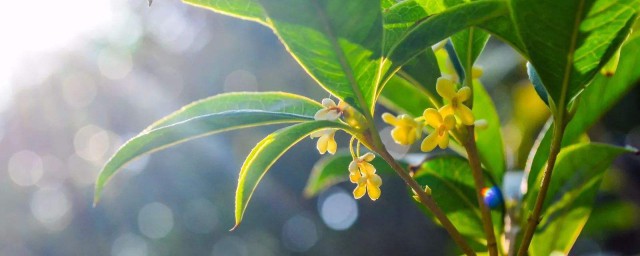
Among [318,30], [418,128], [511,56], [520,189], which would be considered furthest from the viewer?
[511,56]

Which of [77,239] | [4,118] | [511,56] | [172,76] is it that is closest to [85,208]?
[77,239]

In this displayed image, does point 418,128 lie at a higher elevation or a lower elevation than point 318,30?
lower

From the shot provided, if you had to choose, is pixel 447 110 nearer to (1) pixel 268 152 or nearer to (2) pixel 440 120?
(2) pixel 440 120

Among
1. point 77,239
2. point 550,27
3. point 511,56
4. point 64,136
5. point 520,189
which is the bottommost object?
point 77,239

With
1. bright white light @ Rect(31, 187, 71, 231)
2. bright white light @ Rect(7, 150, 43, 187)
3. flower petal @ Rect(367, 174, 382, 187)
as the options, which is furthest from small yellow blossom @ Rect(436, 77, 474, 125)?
bright white light @ Rect(7, 150, 43, 187)

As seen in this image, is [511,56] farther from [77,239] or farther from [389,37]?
[77,239]

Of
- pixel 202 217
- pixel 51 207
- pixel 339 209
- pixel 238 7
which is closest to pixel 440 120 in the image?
pixel 238 7

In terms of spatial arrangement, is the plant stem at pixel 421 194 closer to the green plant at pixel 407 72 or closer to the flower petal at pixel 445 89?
the green plant at pixel 407 72

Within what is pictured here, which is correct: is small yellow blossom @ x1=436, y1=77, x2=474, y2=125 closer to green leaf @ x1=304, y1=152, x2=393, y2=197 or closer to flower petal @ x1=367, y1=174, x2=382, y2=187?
flower petal @ x1=367, y1=174, x2=382, y2=187
